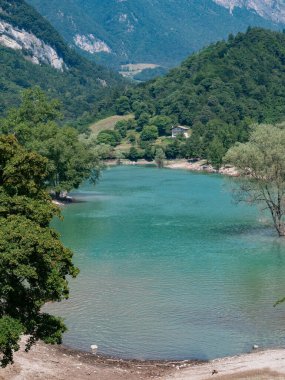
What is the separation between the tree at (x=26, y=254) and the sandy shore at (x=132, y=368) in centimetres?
431

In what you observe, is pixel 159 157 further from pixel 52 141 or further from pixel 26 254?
pixel 26 254

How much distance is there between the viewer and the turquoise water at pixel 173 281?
38.8 metres

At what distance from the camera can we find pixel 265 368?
31.5m

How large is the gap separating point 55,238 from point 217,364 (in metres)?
10.7

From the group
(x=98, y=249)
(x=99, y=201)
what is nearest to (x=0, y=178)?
(x=98, y=249)

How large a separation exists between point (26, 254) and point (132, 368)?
34.5 feet

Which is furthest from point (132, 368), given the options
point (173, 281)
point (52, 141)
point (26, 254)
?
point (52, 141)

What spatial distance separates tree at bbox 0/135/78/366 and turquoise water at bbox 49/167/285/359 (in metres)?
10.2

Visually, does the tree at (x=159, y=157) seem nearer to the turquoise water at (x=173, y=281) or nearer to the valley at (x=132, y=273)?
the valley at (x=132, y=273)

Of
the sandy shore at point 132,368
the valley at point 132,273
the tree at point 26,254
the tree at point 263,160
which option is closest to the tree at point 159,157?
the valley at point 132,273

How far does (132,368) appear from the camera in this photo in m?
33.7

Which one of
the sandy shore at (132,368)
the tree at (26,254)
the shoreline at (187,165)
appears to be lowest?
the sandy shore at (132,368)

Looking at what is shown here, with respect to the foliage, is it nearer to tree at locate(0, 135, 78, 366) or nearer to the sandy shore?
the sandy shore

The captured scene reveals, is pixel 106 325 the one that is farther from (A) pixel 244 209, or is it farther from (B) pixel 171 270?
(A) pixel 244 209
